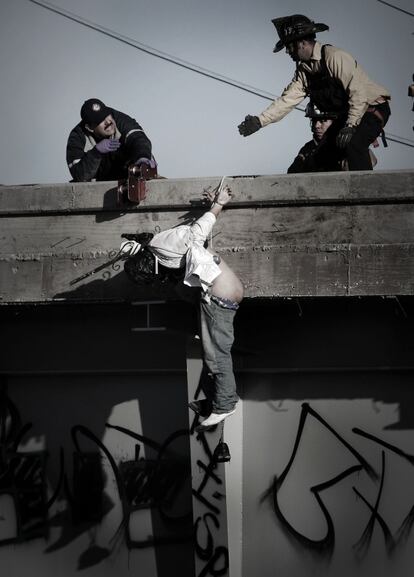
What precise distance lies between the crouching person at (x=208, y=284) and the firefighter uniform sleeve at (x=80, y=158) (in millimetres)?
2079

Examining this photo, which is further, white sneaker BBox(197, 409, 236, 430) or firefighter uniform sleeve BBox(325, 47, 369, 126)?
firefighter uniform sleeve BBox(325, 47, 369, 126)

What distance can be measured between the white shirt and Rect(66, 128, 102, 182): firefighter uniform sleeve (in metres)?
2.18

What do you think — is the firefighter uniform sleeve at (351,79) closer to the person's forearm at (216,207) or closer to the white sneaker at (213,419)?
the person's forearm at (216,207)

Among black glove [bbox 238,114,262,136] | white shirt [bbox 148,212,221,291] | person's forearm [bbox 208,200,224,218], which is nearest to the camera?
white shirt [bbox 148,212,221,291]

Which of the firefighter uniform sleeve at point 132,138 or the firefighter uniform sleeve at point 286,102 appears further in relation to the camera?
the firefighter uniform sleeve at point 286,102

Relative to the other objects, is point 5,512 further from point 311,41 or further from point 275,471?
point 311,41

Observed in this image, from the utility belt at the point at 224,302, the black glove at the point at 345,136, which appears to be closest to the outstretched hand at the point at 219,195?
the utility belt at the point at 224,302

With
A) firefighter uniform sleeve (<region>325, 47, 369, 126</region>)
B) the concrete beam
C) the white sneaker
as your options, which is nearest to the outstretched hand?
the concrete beam

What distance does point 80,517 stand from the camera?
12.7m

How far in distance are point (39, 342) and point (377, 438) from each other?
4.50 meters

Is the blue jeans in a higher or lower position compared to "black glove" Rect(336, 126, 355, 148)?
lower

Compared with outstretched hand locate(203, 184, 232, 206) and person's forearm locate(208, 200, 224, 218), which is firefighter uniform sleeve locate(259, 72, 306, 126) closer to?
outstretched hand locate(203, 184, 232, 206)

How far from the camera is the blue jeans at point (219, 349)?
10.4 meters

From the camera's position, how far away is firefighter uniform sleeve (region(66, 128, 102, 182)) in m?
12.3
